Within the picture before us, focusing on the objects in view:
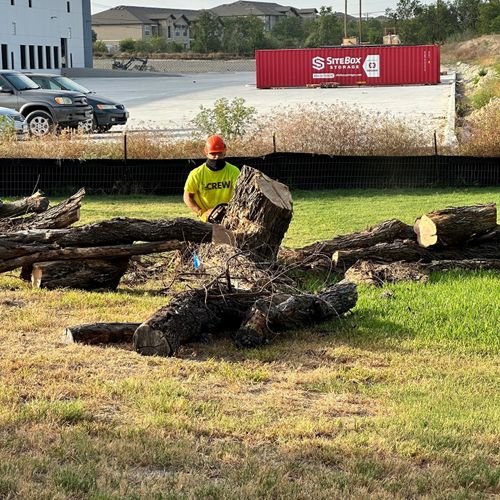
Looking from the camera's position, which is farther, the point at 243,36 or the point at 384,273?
the point at 243,36

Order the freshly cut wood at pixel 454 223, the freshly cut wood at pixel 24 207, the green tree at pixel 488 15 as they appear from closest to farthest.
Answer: the freshly cut wood at pixel 454 223 → the freshly cut wood at pixel 24 207 → the green tree at pixel 488 15

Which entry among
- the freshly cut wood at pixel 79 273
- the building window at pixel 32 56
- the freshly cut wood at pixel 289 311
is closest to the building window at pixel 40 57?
the building window at pixel 32 56

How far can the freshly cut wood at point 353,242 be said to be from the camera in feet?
32.6

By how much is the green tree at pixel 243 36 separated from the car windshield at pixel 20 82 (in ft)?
280

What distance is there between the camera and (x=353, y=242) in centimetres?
1001

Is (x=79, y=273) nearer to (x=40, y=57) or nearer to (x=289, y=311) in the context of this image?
(x=289, y=311)

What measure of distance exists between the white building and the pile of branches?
53278mm

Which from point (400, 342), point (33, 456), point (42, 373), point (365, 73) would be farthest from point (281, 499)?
point (365, 73)

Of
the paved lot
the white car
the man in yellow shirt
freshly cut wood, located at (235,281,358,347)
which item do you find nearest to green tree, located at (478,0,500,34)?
→ the paved lot

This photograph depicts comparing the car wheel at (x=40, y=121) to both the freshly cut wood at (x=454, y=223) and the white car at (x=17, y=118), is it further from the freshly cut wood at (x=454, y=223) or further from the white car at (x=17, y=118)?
the freshly cut wood at (x=454, y=223)

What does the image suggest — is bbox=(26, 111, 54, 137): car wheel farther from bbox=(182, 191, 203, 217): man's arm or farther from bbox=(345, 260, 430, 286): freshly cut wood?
bbox=(345, 260, 430, 286): freshly cut wood

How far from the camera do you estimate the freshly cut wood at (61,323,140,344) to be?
707cm

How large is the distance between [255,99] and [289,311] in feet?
120

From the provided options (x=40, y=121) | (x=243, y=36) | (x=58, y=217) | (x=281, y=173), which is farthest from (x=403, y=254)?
(x=243, y=36)
